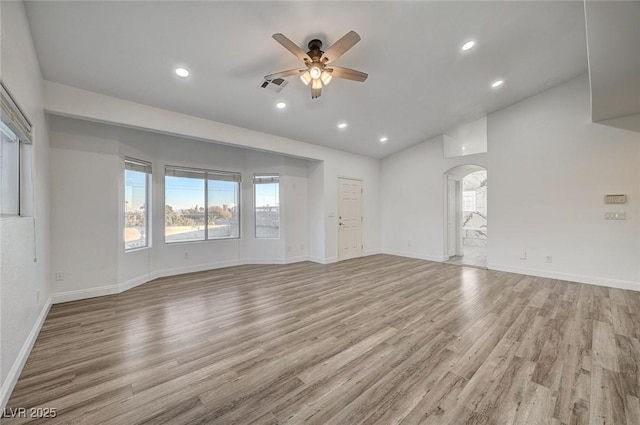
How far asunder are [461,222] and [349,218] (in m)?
3.34

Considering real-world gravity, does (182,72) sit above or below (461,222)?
above

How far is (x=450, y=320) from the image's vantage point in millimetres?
2998

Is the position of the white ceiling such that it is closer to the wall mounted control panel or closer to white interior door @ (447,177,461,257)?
the wall mounted control panel

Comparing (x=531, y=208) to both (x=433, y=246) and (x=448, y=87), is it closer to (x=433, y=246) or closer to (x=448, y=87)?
(x=433, y=246)

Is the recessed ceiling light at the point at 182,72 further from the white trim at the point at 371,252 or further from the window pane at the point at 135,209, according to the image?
the white trim at the point at 371,252

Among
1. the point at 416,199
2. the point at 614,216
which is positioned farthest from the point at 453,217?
the point at 614,216

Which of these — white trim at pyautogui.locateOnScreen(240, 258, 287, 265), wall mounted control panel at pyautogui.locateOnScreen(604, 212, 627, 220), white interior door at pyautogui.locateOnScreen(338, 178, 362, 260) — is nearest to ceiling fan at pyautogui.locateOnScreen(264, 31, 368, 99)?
white interior door at pyautogui.locateOnScreen(338, 178, 362, 260)

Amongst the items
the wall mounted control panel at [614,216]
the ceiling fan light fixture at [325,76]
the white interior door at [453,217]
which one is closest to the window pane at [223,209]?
the ceiling fan light fixture at [325,76]

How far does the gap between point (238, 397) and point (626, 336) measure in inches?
151

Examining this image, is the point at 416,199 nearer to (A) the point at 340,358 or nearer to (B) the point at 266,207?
(B) the point at 266,207

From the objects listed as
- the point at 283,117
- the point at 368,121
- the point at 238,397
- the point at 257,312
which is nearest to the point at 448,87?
the point at 368,121

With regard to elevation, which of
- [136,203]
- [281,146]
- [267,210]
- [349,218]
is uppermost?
[281,146]

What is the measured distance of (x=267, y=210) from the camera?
6.21 metres

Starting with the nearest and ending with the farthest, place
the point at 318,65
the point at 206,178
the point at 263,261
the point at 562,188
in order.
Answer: the point at 318,65 < the point at 562,188 < the point at 206,178 < the point at 263,261
